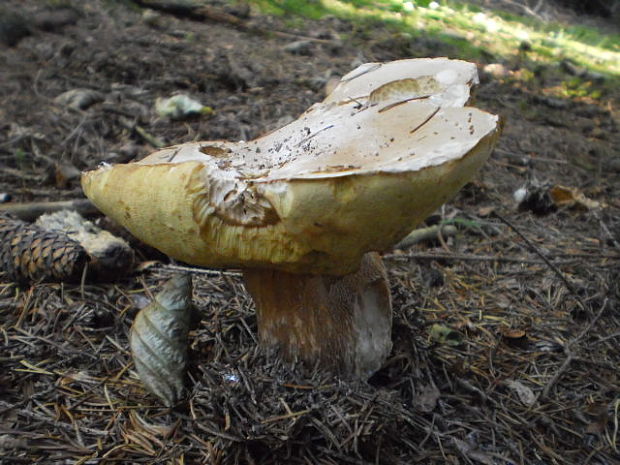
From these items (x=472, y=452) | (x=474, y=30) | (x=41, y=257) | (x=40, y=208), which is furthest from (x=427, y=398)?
(x=474, y=30)

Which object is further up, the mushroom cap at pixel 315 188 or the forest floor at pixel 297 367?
the mushroom cap at pixel 315 188

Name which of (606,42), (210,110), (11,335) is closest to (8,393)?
(11,335)

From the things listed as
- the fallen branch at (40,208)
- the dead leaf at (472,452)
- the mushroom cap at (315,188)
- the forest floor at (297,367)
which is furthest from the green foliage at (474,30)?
the dead leaf at (472,452)

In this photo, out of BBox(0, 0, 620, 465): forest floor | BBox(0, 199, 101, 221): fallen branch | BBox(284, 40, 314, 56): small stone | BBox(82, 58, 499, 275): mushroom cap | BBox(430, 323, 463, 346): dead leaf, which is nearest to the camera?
BBox(82, 58, 499, 275): mushroom cap

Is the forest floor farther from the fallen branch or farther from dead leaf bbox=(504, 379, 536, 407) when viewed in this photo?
the fallen branch

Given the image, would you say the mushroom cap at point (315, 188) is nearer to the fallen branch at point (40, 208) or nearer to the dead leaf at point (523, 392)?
the dead leaf at point (523, 392)

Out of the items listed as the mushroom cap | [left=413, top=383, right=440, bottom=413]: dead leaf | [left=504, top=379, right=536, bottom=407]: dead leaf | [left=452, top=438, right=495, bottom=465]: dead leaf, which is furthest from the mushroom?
[left=504, top=379, right=536, bottom=407]: dead leaf

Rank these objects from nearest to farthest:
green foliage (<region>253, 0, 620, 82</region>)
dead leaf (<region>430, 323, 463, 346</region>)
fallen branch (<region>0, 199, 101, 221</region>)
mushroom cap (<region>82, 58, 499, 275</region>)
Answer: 1. mushroom cap (<region>82, 58, 499, 275</region>)
2. dead leaf (<region>430, 323, 463, 346</region>)
3. fallen branch (<region>0, 199, 101, 221</region>)
4. green foliage (<region>253, 0, 620, 82</region>)

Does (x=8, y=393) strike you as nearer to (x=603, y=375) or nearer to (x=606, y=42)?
(x=603, y=375)
